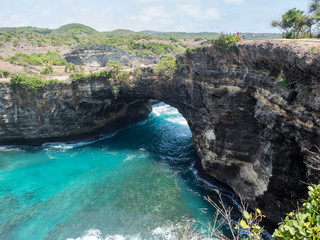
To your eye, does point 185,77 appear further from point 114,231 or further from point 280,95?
point 114,231

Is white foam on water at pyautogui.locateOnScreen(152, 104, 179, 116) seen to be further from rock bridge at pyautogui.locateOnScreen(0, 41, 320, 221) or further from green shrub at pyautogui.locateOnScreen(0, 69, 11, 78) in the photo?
green shrub at pyautogui.locateOnScreen(0, 69, 11, 78)

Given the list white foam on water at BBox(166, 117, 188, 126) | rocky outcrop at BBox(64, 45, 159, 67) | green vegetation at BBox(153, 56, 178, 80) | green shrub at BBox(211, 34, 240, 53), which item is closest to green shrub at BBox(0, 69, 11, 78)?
green vegetation at BBox(153, 56, 178, 80)

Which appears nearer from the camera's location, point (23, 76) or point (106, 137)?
point (23, 76)

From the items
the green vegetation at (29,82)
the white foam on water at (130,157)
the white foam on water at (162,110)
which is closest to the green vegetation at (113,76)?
the green vegetation at (29,82)

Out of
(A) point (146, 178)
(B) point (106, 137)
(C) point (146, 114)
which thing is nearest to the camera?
(A) point (146, 178)

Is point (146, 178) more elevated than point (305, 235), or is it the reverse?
point (305, 235)

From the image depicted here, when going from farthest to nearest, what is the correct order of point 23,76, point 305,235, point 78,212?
point 23,76
point 78,212
point 305,235

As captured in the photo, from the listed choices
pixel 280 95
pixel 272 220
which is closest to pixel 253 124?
pixel 280 95
